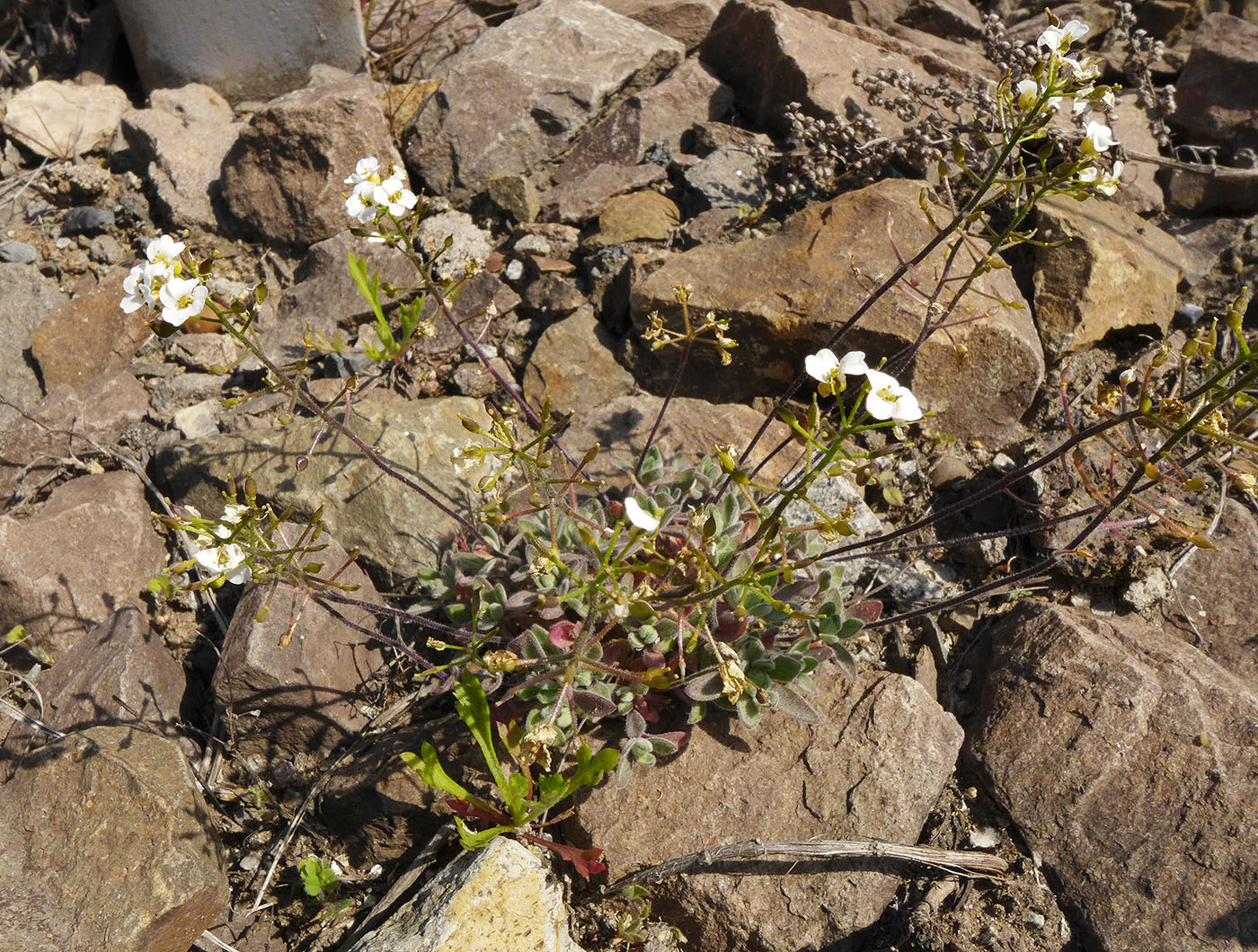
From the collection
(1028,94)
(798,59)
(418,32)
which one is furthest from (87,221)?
(1028,94)

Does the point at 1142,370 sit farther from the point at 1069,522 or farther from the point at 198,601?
the point at 198,601

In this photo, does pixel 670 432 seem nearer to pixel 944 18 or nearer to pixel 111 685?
pixel 111 685

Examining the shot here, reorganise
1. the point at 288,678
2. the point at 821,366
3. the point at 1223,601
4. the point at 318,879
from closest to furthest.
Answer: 1. the point at 821,366
2. the point at 318,879
3. the point at 288,678
4. the point at 1223,601

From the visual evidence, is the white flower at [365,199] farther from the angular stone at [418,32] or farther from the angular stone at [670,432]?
the angular stone at [418,32]

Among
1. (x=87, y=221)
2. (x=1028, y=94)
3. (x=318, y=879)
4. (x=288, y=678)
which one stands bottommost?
(x=318, y=879)

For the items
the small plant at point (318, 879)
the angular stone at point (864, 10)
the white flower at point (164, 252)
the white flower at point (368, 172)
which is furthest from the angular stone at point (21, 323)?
the angular stone at point (864, 10)

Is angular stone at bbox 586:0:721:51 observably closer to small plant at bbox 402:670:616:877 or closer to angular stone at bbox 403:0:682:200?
angular stone at bbox 403:0:682:200

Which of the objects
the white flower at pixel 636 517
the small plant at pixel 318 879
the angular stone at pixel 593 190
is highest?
the white flower at pixel 636 517
